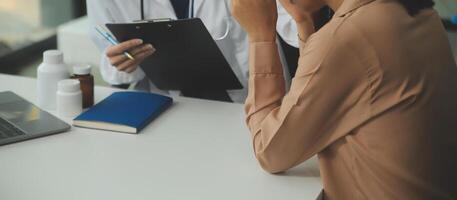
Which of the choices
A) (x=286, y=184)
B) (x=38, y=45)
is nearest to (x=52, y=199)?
(x=286, y=184)

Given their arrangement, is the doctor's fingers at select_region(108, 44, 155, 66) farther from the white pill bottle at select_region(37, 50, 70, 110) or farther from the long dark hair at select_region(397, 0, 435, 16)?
the long dark hair at select_region(397, 0, 435, 16)

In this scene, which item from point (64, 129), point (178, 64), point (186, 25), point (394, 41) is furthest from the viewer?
point (178, 64)

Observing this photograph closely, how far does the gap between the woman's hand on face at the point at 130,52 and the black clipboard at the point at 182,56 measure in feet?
0.05

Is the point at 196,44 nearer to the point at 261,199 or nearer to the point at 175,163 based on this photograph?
the point at 175,163

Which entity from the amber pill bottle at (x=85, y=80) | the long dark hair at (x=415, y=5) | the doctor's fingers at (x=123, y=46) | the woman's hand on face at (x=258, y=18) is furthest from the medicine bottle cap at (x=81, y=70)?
the long dark hair at (x=415, y=5)

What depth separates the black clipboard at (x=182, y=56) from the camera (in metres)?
1.52

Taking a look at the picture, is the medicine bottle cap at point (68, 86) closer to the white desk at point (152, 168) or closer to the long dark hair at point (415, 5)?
the white desk at point (152, 168)

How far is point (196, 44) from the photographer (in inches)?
61.6

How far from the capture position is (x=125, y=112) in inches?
57.3

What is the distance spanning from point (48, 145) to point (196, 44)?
18.2 inches

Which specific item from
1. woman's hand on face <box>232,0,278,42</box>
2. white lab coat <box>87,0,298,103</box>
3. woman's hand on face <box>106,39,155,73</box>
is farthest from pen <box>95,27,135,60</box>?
woman's hand on face <box>232,0,278,42</box>

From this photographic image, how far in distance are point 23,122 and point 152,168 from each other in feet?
1.23

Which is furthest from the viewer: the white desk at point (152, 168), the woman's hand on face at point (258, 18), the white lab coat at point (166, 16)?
the white lab coat at point (166, 16)

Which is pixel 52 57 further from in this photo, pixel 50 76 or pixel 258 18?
pixel 258 18
